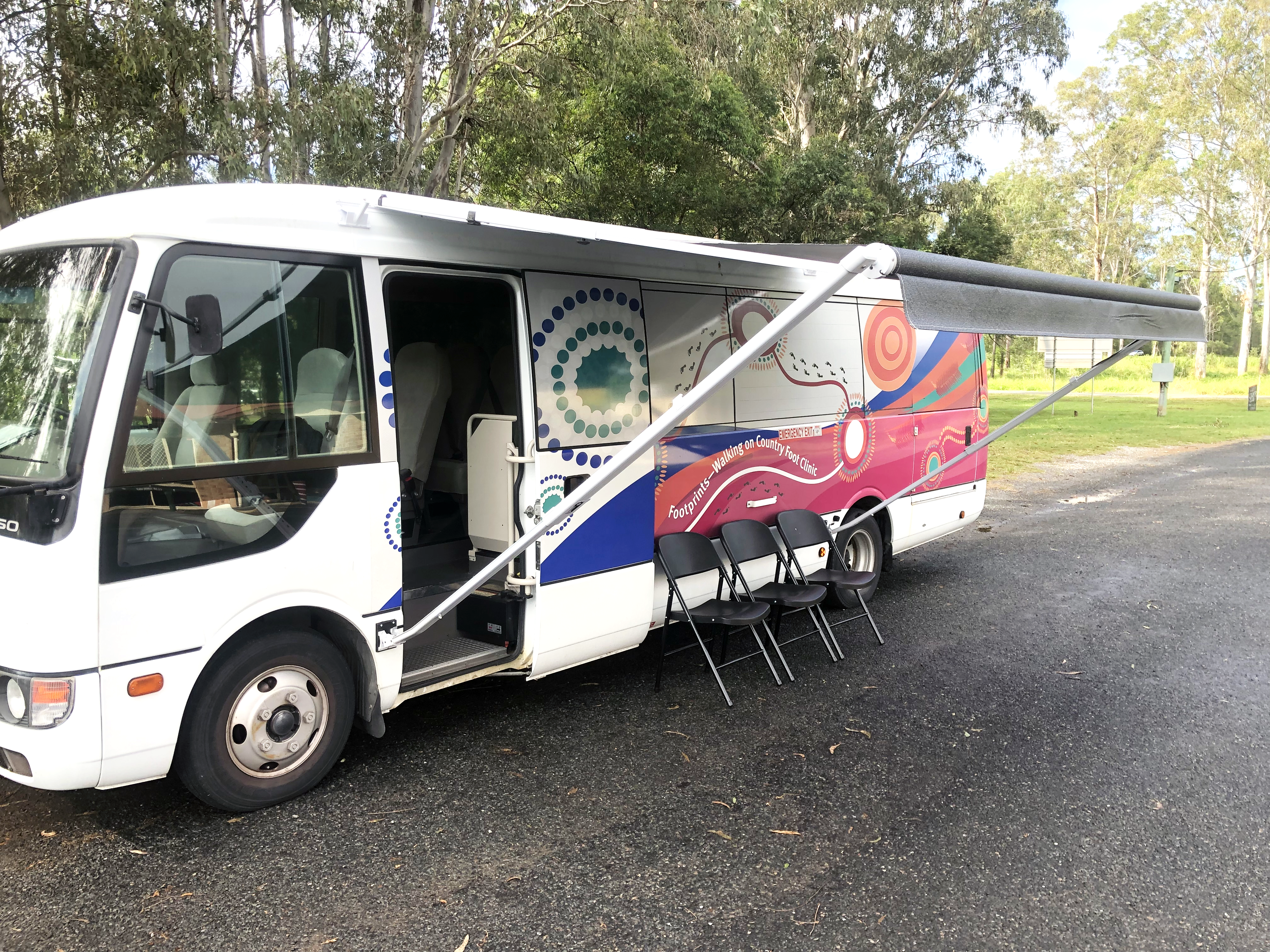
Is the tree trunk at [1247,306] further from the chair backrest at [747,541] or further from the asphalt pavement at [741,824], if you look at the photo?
the chair backrest at [747,541]

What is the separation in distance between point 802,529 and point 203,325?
13.1ft

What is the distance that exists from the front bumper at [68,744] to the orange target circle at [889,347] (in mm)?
5477

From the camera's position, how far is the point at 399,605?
4.10 meters

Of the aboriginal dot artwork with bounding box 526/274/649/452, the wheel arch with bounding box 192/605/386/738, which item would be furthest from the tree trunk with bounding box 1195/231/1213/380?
the wheel arch with bounding box 192/605/386/738

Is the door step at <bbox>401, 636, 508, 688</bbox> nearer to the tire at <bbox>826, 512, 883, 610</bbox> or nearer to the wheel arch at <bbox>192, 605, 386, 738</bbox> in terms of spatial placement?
the wheel arch at <bbox>192, 605, 386, 738</bbox>

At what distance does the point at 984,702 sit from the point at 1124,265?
54382 millimetres

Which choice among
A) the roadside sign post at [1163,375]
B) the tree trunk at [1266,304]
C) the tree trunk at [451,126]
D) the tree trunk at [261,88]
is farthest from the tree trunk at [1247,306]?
the tree trunk at [261,88]

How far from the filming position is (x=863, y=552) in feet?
24.4

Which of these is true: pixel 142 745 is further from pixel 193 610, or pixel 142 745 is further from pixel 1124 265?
pixel 1124 265

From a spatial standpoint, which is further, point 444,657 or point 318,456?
point 444,657

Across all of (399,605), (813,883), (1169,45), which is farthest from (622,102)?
(1169,45)

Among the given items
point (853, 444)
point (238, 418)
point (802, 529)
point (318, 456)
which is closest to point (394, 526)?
point (318, 456)

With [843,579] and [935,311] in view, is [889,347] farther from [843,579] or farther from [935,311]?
[935,311]

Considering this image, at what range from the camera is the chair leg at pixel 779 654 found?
552 cm
